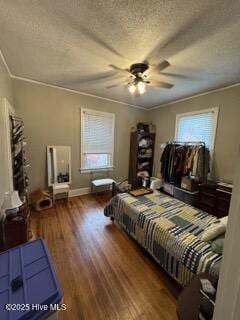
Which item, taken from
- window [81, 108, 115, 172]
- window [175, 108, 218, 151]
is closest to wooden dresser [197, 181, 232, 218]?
window [175, 108, 218, 151]

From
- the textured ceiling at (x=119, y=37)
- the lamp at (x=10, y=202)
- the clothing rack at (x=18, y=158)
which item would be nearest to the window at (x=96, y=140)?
the textured ceiling at (x=119, y=37)

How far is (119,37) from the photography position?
1.61m

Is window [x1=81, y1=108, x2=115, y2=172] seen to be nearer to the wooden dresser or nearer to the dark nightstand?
the dark nightstand

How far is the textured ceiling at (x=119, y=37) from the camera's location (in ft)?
4.12

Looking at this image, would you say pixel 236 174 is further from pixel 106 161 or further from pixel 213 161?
pixel 106 161

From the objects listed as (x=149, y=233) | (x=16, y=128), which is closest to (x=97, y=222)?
(x=149, y=233)

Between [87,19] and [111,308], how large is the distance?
105 inches

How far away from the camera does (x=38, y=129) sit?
314 cm

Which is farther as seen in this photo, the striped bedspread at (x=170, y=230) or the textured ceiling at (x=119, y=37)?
the striped bedspread at (x=170, y=230)

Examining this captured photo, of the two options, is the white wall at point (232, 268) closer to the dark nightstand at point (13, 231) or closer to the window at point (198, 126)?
the dark nightstand at point (13, 231)

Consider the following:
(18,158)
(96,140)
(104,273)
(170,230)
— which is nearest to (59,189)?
(18,158)

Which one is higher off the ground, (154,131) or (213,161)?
(154,131)

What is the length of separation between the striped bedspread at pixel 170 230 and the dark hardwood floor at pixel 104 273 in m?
0.19

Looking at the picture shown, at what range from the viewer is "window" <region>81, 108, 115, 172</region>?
371cm
